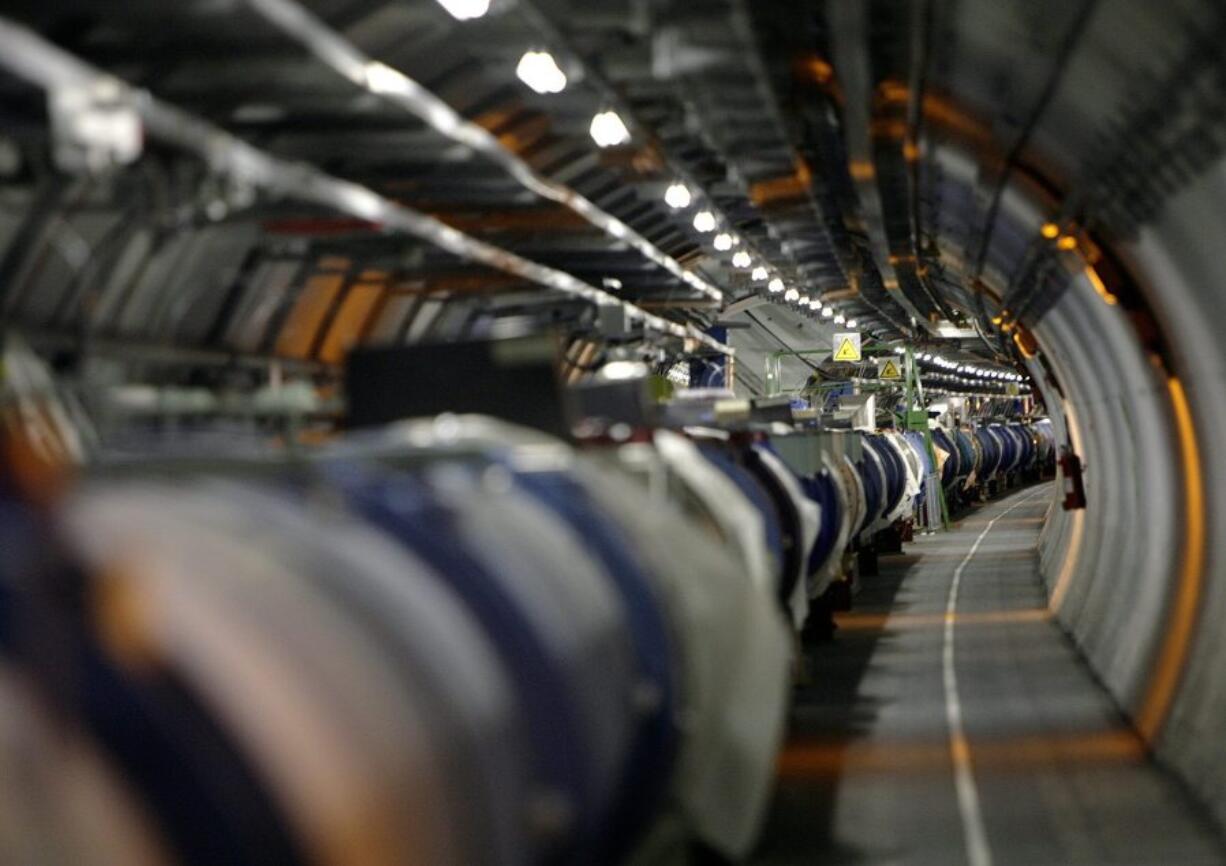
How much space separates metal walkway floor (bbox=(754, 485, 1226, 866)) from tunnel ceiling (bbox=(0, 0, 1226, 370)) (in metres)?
3.00

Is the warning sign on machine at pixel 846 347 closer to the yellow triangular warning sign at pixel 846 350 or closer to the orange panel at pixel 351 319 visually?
the yellow triangular warning sign at pixel 846 350

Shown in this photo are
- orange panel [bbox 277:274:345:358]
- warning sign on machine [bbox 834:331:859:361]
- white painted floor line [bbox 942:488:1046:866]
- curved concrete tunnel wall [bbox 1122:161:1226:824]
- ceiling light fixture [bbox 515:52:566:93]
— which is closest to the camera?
white painted floor line [bbox 942:488:1046:866]

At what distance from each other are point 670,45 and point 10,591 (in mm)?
9110

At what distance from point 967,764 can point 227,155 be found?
7285mm

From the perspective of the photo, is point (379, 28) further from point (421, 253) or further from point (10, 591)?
point (10, 591)

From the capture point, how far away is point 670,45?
13.1 meters

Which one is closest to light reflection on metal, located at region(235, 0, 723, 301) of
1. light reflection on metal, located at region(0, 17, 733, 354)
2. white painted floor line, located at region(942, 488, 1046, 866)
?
light reflection on metal, located at region(0, 17, 733, 354)

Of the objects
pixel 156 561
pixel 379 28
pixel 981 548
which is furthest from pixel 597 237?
pixel 981 548

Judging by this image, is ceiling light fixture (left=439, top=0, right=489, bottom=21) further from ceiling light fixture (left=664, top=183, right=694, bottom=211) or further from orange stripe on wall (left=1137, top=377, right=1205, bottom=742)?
ceiling light fixture (left=664, top=183, right=694, bottom=211)

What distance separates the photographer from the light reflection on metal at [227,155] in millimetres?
6289

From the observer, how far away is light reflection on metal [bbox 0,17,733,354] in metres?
6.29

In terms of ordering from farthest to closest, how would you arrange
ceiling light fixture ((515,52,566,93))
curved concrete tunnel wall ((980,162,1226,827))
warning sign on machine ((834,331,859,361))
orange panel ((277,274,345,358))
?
warning sign on machine ((834,331,859,361)) → ceiling light fixture ((515,52,566,93)) → orange panel ((277,274,345,358)) → curved concrete tunnel wall ((980,162,1226,827))

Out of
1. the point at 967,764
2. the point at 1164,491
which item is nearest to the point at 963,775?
the point at 967,764

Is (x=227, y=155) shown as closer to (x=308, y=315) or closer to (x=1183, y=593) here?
(x=308, y=315)
